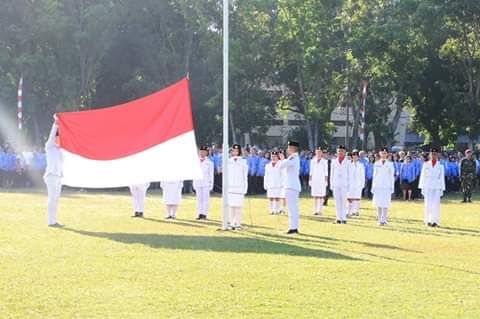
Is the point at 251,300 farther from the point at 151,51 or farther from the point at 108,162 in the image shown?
the point at 151,51

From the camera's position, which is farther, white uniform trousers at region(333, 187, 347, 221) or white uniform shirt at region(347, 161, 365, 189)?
white uniform shirt at region(347, 161, 365, 189)

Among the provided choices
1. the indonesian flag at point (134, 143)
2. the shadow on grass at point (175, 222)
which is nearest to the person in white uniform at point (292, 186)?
the indonesian flag at point (134, 143)

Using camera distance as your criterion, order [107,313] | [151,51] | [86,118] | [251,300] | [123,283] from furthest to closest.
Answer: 1. [151,51]
2. [86,118]
3. [123,283]
4. [251,300]
5. [107,313]

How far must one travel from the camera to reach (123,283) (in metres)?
10.1

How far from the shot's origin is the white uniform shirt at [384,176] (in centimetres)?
1991

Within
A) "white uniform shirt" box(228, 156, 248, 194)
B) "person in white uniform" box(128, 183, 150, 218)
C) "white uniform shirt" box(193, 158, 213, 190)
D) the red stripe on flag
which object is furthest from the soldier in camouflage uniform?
the red stripe on flag

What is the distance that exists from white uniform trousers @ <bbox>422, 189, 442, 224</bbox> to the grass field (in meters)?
0.62

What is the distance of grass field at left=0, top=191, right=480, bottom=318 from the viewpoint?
8766 mm

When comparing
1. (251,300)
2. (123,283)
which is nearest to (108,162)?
(123,283)

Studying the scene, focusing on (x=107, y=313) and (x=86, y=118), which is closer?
(x=107, y=313)

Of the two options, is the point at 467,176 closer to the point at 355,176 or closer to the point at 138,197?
the point at 355,176

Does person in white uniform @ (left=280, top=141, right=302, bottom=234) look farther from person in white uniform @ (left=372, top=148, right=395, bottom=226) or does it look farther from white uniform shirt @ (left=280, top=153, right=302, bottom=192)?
person in white uniform @ (left=372, top=148, right=395, bottom=226)

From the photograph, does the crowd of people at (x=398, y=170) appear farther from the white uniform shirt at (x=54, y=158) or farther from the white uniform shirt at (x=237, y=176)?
the white uniform shirt at (x=54, y=158)

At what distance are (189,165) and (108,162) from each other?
197 centimetres
